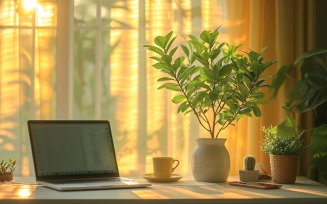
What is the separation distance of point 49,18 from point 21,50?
0.20 m

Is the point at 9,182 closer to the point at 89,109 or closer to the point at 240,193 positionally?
the point at 89,109

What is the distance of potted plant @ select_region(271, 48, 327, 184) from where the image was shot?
88.7 inches

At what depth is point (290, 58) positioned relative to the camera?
8.43ft

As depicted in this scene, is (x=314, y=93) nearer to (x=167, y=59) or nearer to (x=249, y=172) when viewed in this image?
(x=249, y=172)

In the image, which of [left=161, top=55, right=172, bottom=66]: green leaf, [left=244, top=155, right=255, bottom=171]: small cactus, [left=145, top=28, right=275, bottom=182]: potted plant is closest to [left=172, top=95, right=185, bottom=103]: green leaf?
[left=145, top=28, right=275, bottom=182]: potted plant

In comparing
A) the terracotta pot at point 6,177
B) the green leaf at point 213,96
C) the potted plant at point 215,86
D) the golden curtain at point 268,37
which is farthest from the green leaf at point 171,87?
the terracotta pot at point 6,177

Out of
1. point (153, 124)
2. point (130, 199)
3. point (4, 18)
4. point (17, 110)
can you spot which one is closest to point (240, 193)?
point (130, 199)

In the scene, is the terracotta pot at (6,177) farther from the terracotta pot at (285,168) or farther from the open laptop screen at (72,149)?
the terracotta pot at (285,168)

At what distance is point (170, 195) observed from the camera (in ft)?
6.11

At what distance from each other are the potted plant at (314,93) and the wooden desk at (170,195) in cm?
18

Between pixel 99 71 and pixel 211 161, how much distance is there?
28.4 inches

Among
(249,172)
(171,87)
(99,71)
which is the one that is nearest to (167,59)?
(171,87)

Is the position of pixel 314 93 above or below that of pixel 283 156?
above

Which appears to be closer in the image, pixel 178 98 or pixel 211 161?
pixel 211 161
